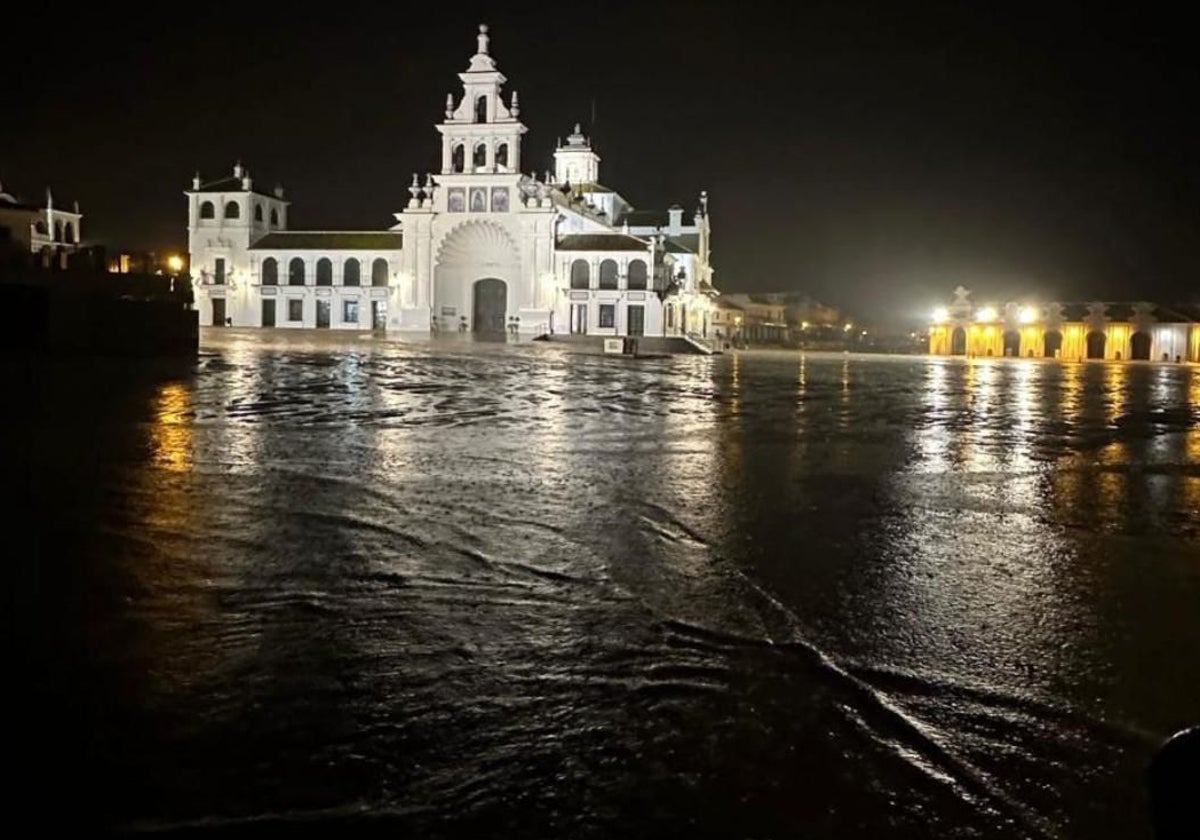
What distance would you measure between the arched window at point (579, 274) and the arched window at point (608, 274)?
102 cm

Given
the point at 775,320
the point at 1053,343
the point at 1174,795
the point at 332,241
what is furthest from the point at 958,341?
the point at 1174,795

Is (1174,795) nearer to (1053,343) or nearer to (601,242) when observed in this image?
(601,242)

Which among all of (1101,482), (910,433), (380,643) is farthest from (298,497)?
(910,433)

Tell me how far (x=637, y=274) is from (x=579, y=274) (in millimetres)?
4110

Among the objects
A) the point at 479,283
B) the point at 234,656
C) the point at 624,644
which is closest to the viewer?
the point at 234,656

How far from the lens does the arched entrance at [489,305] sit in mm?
70188

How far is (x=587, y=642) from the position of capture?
3787 millimetres

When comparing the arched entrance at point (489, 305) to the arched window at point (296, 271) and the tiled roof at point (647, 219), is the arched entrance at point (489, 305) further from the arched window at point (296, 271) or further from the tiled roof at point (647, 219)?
the tiled roof at point (647, 219)

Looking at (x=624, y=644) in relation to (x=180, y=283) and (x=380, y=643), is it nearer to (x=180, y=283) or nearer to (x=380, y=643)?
(x=380, y=643)

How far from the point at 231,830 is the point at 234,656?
4.10 ft

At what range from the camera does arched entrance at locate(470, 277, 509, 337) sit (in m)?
70.2

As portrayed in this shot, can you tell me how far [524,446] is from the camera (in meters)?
9.95

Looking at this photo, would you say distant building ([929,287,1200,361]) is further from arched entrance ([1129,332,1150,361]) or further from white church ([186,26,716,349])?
white church ([186,26,716,349])

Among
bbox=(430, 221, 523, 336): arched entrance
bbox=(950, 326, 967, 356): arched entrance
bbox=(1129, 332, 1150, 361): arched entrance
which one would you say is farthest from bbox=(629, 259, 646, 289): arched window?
bbox=(1129, 332, 1150, 361): arched entrance
